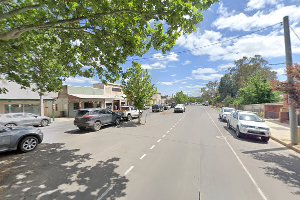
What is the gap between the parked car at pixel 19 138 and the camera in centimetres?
735

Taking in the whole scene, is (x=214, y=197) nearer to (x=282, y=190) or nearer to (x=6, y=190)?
(x=282, y=190)

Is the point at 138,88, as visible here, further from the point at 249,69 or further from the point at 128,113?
the point at 249,69

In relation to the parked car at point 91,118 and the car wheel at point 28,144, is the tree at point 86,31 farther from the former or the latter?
the parked car at point 91,118

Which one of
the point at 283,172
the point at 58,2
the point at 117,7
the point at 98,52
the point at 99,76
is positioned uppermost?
the point at 117,7

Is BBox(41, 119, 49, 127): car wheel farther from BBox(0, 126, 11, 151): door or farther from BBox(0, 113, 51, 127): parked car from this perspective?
BBox(0, 126, 11, 151): door

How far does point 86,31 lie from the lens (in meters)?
6.60

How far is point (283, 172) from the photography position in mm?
6094

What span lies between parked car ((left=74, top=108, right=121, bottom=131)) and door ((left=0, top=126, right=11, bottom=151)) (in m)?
6.25

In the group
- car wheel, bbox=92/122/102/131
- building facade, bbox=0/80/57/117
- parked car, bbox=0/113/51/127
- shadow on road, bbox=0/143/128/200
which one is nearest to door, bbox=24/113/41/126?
parked car, bbox=0/113/51/127

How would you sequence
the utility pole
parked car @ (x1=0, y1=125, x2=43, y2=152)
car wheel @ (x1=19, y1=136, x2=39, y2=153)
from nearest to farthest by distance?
1. parked car @ (x1=0, y1=125, x2=43, y2=152)
2. car wheel @ (x1=19, y1=136, x2=39, y2=153)
3. the utility pole

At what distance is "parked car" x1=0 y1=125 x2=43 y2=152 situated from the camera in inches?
289

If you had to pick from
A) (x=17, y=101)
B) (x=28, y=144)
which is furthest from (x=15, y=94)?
(x=28, y=144)

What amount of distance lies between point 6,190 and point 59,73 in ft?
21.6

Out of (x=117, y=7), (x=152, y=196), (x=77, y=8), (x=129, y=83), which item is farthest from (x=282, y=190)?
(x=129, y=83)
